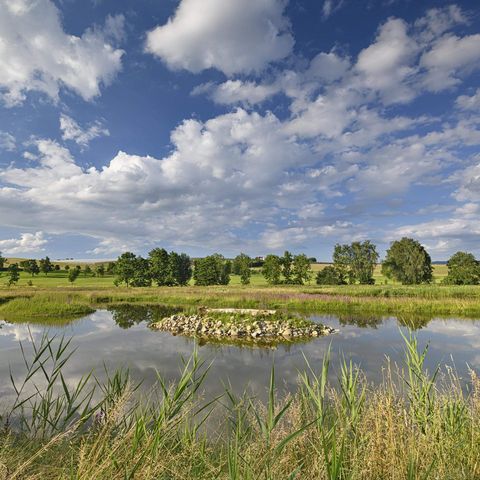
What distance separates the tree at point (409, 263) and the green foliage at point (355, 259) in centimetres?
562

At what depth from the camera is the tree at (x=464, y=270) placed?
2325 inches

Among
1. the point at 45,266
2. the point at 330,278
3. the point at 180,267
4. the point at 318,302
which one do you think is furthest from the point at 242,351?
the point at 45,266

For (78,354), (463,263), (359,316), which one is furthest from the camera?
(463,263)

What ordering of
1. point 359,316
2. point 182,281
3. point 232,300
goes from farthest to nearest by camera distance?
point 182,281 < point 232,300 < point 359,316

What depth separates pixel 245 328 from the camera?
1886cm

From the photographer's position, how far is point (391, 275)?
69562mm

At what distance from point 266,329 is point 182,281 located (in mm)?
52131

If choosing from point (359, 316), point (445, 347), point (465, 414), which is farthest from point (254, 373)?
point (359, 316)

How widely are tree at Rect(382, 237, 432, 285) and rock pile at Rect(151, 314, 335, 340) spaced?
2089 inches

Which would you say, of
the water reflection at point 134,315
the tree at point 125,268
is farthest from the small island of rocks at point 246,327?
the tree at point 125,268

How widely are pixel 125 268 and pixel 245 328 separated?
46001mm

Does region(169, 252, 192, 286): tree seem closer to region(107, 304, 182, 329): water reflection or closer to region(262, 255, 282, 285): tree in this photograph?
region(262, 255, 282, 285): tree

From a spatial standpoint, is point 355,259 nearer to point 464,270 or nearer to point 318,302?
point 464,270

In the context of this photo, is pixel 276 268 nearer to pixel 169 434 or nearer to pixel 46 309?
pixel 46 309
